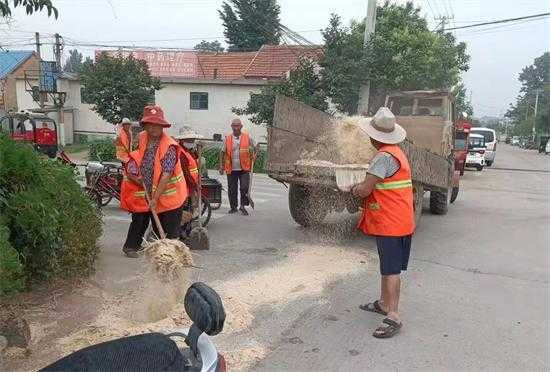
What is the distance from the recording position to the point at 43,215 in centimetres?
421

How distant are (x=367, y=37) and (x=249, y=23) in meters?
22.2

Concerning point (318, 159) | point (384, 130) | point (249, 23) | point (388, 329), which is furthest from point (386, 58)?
point (249, 23)

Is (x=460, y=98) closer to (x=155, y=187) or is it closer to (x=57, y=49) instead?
(x=57, y=49)

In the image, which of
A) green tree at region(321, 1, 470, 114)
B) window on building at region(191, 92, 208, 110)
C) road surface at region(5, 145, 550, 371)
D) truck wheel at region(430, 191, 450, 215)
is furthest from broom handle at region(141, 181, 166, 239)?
window on building at region(191, 92, 208, 110)

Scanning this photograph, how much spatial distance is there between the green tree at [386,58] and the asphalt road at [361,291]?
8275 millimetres

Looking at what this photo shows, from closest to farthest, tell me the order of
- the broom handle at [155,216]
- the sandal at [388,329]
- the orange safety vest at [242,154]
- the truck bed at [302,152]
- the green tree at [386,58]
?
the sandal at [388,329]
the broom handle at [155,216]
the truck bed at [302,152]
the orange safety vest at [242,154]
the green tree at [386,58]

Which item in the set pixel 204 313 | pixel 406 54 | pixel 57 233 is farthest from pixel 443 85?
pixel 204 313

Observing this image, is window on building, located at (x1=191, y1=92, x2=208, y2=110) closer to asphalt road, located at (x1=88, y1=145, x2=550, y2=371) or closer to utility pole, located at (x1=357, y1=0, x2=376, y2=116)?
utility pole, located at (x1=357, y1=0, x2=376, y2=116)

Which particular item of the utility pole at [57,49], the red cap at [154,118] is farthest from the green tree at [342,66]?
the utility pole at [57,49]

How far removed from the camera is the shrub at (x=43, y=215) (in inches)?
164

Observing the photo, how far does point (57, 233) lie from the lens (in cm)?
451

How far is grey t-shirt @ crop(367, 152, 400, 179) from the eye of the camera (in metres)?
4.19

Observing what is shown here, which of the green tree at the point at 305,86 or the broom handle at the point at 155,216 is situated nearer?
the broom handle at the point at 155,216

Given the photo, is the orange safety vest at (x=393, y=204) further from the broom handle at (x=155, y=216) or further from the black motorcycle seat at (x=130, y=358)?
the black motorcycle seat at (x=130, y=358)
